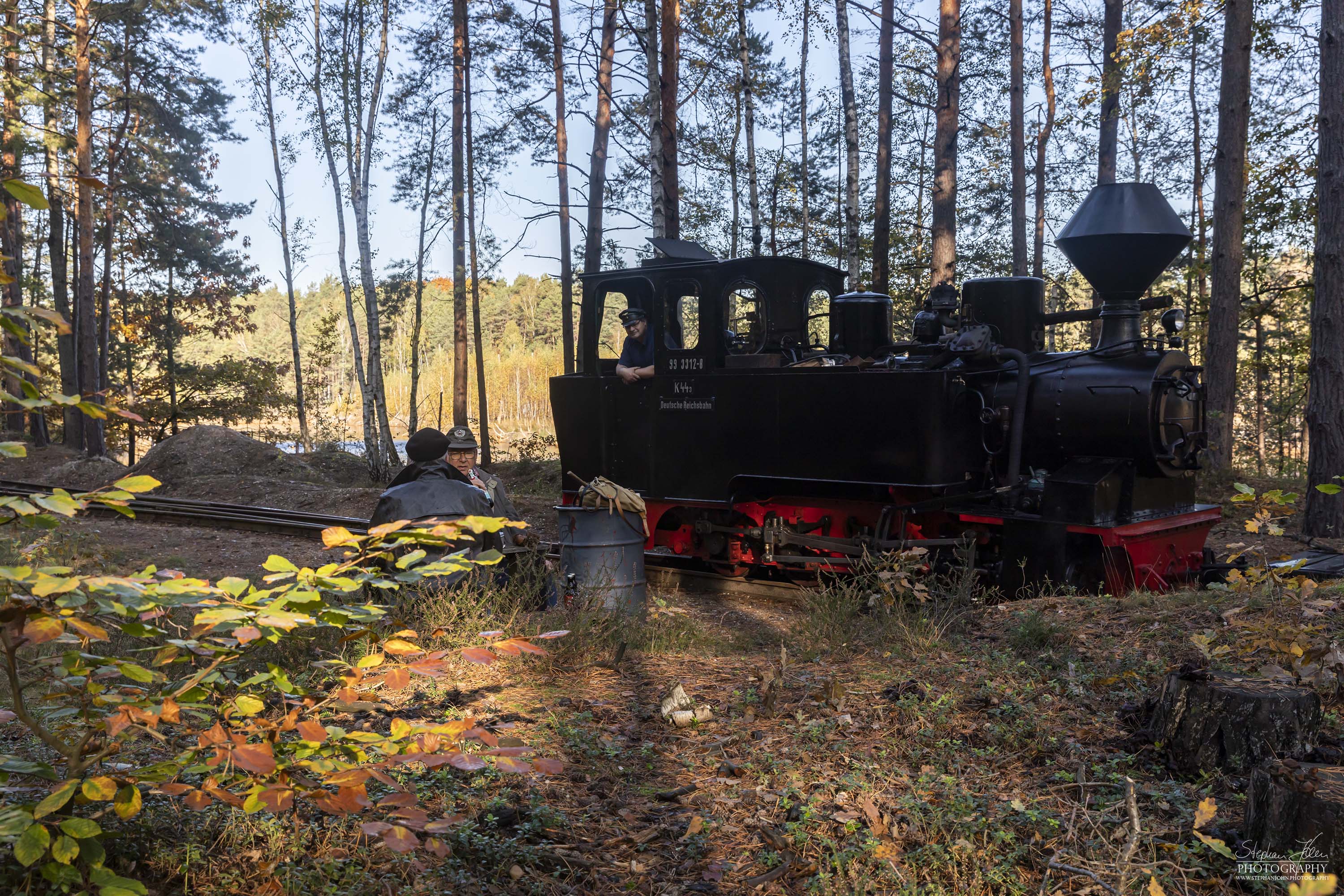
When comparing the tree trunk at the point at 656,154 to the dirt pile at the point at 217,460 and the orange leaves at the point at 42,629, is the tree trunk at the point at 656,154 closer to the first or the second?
the dirt pile at the point at 217,460

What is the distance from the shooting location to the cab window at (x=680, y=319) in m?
7.84

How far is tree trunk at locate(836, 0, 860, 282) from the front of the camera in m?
16.7

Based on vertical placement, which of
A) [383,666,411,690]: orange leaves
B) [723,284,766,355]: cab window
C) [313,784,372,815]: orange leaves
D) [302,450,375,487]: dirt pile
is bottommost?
[302,450,375,487]: dirt pile

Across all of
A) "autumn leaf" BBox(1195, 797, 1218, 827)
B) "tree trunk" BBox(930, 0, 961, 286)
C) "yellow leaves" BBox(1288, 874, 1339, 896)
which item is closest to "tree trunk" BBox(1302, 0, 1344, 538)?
"tree trunk" BBox(930, 0, 961, 286)

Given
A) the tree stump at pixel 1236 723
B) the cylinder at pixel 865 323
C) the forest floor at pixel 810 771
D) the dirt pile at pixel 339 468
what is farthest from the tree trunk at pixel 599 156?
the tree stump at pixel 1236 723

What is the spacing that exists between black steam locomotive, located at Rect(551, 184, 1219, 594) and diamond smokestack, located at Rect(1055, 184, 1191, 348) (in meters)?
0.02

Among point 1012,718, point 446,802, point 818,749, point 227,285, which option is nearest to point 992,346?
point 1012,718

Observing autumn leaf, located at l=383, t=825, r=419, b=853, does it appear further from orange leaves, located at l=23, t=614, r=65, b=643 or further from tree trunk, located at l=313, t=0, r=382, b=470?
tree trunk, located at l=313, t=0, r=382, b=470

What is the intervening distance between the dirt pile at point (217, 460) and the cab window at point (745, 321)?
11.5 metres

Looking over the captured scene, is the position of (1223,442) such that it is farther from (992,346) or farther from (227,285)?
(227,285)

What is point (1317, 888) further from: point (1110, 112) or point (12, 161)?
point (12, 161)

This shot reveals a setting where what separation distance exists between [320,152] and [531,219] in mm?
9892

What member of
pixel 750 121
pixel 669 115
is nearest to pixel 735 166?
pixel 750 121

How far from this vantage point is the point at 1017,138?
2062 cm
